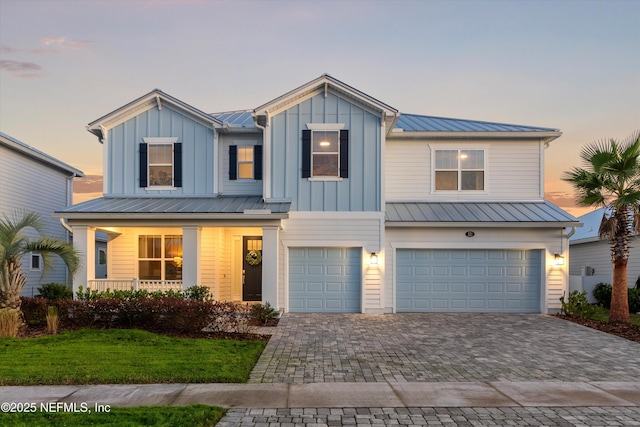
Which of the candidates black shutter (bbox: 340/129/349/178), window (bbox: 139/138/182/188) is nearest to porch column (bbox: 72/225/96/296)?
window (bbox: 139/138/182/188)

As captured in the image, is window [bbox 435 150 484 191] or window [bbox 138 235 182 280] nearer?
window [bbox 138 235 182 280]

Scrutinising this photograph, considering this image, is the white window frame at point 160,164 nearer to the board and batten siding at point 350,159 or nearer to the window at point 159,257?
the window at point 159,257

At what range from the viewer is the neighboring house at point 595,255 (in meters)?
17.1

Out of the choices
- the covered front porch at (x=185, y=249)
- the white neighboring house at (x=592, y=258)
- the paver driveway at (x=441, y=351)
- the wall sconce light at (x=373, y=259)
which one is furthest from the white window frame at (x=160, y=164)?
the white neighboring house at (x=592, y=258)

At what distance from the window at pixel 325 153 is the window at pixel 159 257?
5447mm

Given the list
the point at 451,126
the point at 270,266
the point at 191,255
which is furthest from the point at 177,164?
the point at 451,126

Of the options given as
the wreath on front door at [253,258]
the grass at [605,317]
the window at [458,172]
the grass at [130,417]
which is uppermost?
the window at [458,172]

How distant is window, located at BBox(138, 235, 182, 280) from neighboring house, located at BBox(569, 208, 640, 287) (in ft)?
54.7

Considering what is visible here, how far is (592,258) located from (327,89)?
15.7 metres

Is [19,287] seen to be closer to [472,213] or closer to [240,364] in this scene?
[240,364]

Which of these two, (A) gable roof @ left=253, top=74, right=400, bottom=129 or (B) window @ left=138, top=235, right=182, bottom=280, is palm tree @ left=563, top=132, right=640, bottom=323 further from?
(B) window @ left=138, top=235, right=182, bottom=280

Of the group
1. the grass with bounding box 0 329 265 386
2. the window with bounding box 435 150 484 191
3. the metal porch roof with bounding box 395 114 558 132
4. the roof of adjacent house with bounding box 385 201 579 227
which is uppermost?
the metal porch roof with bounding box 395 114 558 132

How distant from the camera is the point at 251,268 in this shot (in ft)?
49.1

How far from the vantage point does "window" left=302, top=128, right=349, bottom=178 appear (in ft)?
44.9
